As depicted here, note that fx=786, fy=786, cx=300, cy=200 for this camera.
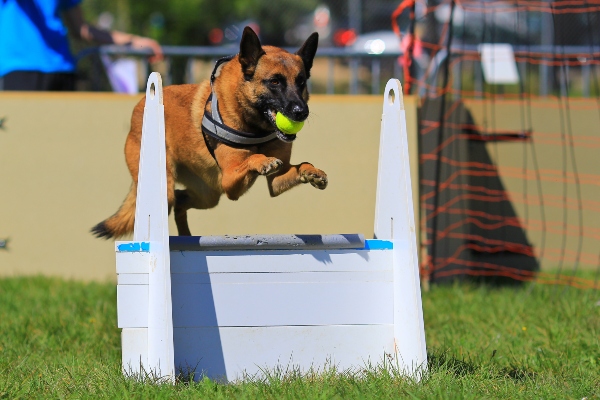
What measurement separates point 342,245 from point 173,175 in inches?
50.5

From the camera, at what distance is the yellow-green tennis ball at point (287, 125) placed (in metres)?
3.86

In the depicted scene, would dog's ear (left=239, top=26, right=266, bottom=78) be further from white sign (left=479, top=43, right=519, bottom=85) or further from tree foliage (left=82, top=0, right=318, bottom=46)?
tree foliage (left=82, top=0, right=318, bottom=46)

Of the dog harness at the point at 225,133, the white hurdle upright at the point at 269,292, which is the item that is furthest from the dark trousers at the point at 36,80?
the white hurdle upright at the point at 269,292

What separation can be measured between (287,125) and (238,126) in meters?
0.37

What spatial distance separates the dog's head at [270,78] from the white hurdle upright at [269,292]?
1.84 feet

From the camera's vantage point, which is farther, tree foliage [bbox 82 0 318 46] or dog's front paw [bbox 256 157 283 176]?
tree foliage [bbox 82 0 318 46]

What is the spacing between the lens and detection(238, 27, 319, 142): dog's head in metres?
3.97

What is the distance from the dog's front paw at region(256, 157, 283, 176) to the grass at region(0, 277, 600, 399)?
952 millimetres

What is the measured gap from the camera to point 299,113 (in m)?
3.80

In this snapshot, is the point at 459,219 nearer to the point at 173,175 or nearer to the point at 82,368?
the point at 173,175

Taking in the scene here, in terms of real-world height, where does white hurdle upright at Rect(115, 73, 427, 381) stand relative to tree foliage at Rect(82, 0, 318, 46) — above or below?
below

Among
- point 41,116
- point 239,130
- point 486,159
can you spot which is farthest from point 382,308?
point 41,116

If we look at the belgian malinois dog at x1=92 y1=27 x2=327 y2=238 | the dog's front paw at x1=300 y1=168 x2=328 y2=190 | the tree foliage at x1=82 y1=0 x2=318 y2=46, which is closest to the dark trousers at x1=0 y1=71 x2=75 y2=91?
the belgian malinois dog at x1=92 y1=27 x2=327 y2=238

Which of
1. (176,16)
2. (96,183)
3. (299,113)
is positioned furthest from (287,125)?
(176,16)
